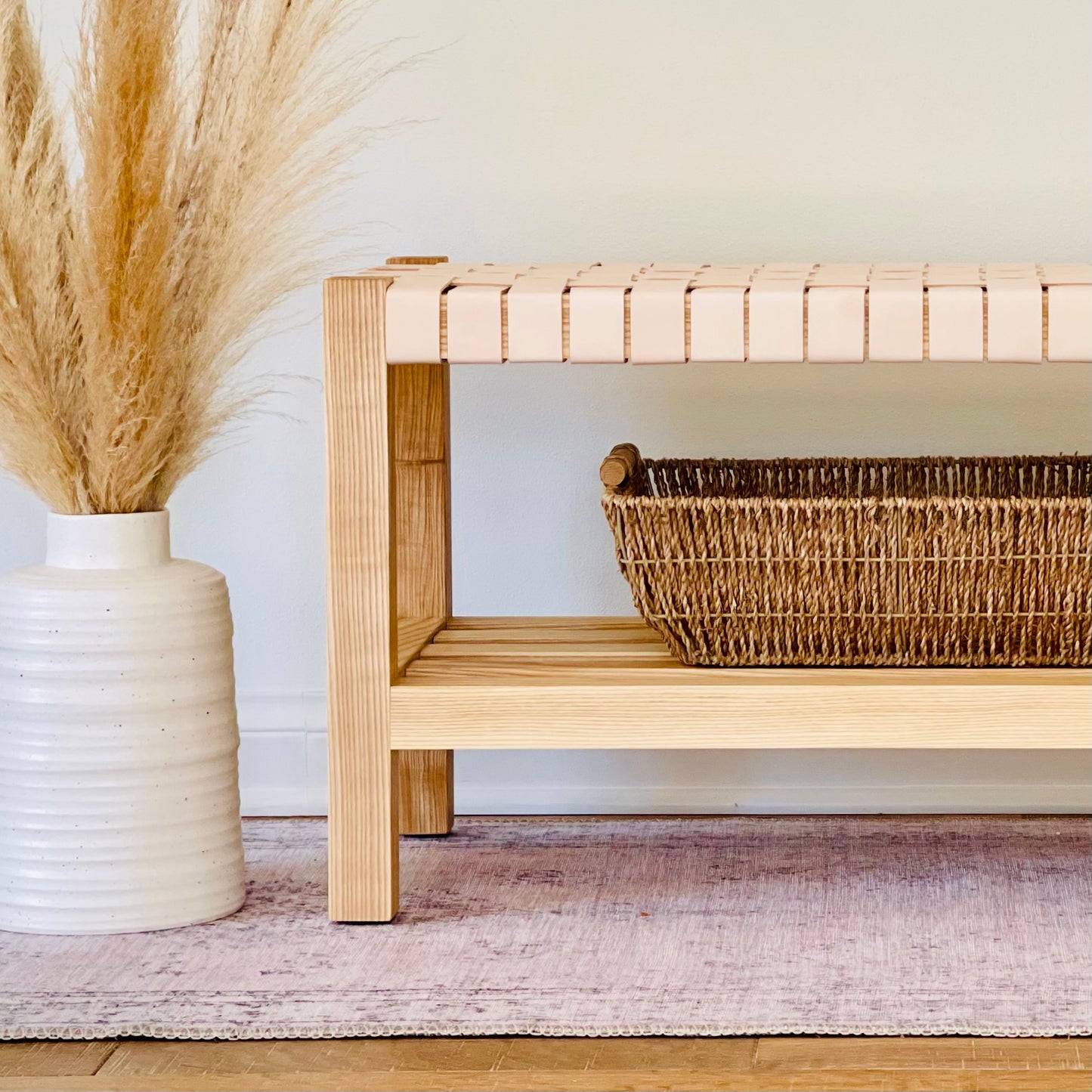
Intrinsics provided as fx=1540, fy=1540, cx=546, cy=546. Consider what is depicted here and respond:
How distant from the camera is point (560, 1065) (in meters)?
1.06

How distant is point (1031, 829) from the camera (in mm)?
1674

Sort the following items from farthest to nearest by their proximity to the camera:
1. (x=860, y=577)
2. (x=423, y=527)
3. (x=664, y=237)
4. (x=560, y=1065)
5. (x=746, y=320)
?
1. (x=664, y=237)
2. (x=423, y=527)
3. (x=860, y=577)
4. (x=746, y=320)
5. (x=560, y=1065)

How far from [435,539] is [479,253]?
0.38 m

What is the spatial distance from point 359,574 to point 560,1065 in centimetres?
45

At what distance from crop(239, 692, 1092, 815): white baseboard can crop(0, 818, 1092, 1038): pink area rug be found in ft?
0.38

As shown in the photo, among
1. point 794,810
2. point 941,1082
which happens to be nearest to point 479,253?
point 794,810

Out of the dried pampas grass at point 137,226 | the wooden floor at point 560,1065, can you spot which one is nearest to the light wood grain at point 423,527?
the dried pampas grass at point 137,226

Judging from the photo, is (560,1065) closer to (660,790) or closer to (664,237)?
(660,790)

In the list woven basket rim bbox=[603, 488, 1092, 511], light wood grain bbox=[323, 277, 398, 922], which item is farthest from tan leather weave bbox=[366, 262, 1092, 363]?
woven basket rim bbox=[603, 488, 1092, 511]

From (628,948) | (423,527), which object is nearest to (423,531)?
(423,527)

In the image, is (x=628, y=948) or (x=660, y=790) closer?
(x=628, y=948)

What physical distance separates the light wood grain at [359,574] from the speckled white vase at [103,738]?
0.14 m

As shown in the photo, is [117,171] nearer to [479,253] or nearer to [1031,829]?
[479,253]

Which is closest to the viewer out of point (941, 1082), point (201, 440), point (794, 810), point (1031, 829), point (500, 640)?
point (941, 1082)
